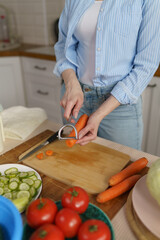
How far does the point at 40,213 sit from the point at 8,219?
65 millimetres

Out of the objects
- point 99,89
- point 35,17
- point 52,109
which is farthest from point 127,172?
point 35,17

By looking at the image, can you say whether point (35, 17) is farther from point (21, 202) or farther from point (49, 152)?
point (21, 202)

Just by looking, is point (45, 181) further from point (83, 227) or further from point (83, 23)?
point (83, 23)

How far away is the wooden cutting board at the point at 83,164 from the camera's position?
72 centimetres

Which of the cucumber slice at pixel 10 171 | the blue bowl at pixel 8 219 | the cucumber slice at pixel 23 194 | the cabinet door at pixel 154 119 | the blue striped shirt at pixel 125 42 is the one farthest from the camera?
the cabinet door at pixel 154 119

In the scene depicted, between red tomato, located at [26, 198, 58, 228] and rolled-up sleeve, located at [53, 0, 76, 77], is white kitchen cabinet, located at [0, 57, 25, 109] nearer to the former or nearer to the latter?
rolled-up sleeve, located at [53, 0, 76, 77]

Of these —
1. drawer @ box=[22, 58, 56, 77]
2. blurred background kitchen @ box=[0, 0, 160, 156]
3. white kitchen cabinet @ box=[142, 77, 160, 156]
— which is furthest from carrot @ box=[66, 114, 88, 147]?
drawer @ box=[22, 58, 56, 77]

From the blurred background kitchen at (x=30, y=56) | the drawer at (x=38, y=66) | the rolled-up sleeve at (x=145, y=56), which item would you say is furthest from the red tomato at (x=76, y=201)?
the drawer at (x=38, y=66)

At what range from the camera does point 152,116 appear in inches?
67.0

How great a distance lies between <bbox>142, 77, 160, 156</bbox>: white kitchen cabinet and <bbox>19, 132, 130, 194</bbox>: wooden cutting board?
90 centimetres

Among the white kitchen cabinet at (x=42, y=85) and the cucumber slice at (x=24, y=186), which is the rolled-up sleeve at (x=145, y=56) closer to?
the cucumber slice at (x=24, y=186)

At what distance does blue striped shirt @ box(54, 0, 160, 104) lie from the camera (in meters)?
0.84

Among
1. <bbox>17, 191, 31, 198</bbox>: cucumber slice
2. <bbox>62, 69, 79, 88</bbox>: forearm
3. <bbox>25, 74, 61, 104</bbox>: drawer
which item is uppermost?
<bbox>62, 69, 79, 88</bbox>: forearm

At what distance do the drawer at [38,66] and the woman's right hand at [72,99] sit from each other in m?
1.14
